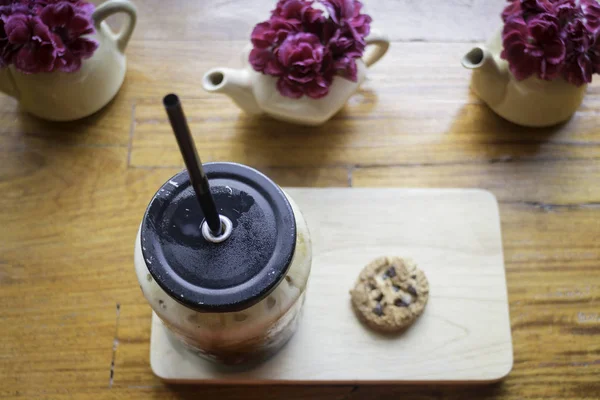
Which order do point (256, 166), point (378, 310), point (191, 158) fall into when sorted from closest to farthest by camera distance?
point (191, 158)
point (378, 310)
point (256, 166)

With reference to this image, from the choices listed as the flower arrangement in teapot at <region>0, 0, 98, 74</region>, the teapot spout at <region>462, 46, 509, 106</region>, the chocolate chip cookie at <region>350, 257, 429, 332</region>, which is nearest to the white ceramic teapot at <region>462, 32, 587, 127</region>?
the teapot spout at <region>462, 46, 509, 106</region>

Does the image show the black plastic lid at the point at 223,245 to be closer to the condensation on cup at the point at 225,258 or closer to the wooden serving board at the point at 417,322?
the condensation on cup at the point at 225,258

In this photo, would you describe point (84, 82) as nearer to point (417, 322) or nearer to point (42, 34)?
point (42, 34)

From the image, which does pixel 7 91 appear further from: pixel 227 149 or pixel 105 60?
pixel 227 149

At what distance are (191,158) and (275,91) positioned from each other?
35 cm

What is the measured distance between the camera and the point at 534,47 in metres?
0.67

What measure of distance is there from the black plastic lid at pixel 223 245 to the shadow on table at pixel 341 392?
260 mm

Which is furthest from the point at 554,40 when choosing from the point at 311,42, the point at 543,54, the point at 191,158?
the point at 191,158

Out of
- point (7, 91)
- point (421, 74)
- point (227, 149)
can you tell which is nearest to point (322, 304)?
point (227, 149)

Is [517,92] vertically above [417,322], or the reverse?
[517,92]

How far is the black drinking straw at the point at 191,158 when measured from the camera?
323 millimetres

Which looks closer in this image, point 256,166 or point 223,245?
point 223,245

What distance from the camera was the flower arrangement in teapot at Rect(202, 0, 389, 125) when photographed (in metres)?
0.67

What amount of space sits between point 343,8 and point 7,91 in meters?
0.41
